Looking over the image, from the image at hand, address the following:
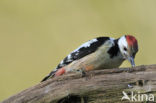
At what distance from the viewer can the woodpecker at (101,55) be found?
2.18 metres

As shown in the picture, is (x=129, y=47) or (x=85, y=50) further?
(x=85, y=50)

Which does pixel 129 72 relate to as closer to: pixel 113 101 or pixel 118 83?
pixel 118 83

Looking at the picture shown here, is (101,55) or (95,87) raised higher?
(101,55)

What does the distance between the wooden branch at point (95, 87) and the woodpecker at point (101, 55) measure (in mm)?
396

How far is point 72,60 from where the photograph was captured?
2.35m

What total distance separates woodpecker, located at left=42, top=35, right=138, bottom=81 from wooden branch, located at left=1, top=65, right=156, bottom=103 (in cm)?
40

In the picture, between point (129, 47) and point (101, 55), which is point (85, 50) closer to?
point (101, 55)

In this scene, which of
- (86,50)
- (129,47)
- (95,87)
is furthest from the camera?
(86,50)

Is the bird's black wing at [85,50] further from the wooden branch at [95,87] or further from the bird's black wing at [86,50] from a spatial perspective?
the wooden branch at [95,87]

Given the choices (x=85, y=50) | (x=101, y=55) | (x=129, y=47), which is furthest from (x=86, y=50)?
(x=129, y=47)

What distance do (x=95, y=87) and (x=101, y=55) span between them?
0.56 m

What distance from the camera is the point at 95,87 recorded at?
67.4 inches

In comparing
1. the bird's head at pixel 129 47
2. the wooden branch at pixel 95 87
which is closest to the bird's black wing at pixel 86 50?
the bird's head at pixel 129 47

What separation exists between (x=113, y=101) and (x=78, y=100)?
0.21 meters
